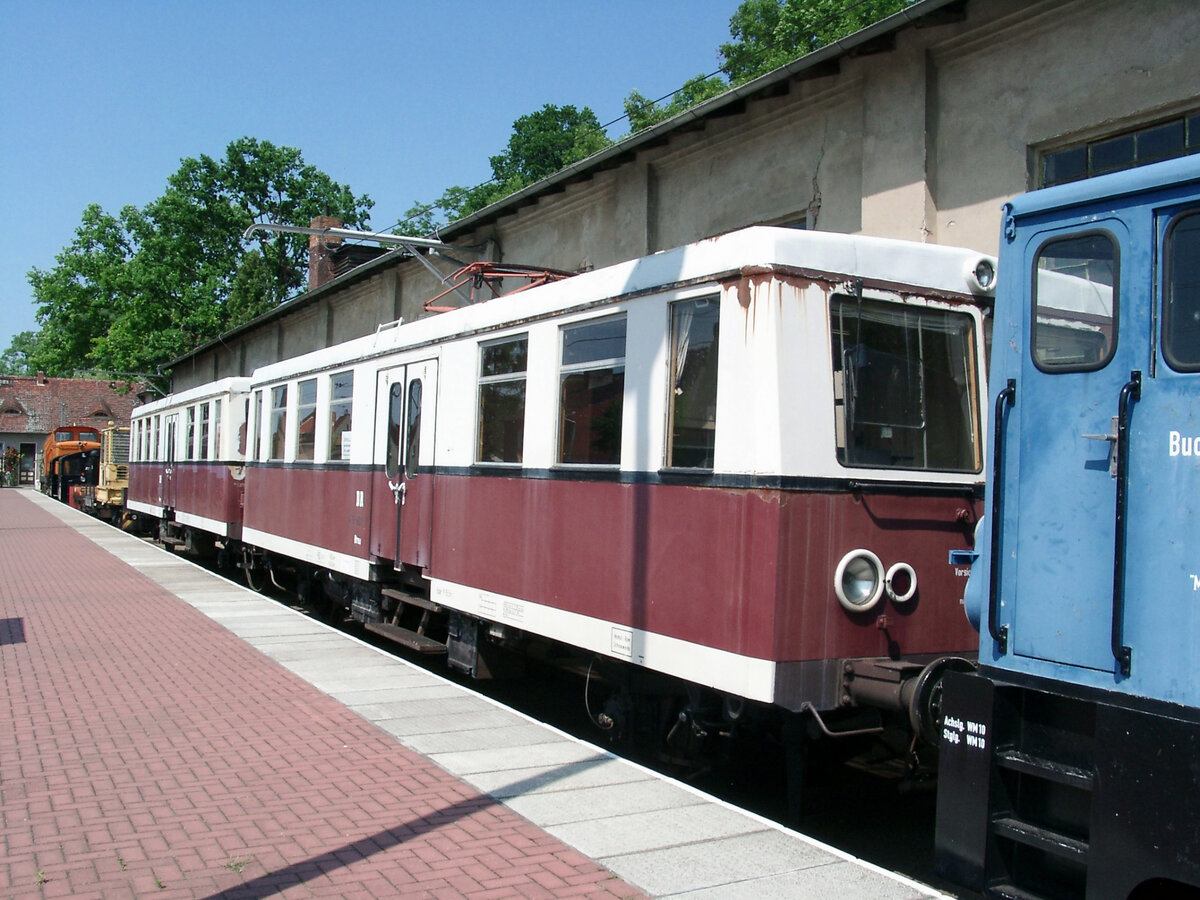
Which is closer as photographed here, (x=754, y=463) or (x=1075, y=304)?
(x=1075, y=304)

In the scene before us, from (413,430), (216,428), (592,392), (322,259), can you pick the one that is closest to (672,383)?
(592,392)

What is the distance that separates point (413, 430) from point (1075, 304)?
272 inches

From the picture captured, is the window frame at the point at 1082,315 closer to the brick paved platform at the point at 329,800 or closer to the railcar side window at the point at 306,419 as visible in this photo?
the brick paved platform at the point at 329,800

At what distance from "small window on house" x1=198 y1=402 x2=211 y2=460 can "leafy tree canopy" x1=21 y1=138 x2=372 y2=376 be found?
36.7m

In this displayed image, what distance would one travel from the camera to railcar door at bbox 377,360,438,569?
31.5 ft

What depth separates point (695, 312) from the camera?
6.12 m

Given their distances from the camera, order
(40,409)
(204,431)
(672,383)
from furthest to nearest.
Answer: (40,409)
(204,431)
(672,383)

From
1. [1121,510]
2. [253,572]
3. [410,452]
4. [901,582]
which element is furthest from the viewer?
[253,572]

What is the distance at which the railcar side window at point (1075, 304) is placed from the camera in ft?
12.8

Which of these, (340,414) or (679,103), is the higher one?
(679,103)

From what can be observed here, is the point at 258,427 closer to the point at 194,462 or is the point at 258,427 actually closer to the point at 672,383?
the point at 194,462

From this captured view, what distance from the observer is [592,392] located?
23.2 ft

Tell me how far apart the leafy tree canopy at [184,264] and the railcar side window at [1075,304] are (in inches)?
2141

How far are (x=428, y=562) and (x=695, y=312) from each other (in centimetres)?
428
